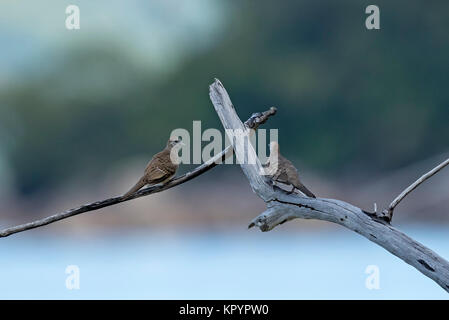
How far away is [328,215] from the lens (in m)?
4.20

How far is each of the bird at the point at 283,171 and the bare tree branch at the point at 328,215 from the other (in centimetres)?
6

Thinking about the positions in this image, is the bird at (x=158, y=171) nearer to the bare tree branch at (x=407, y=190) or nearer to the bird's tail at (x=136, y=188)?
the bird's tail at (x=136, y=188)

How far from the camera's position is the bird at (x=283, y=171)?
14.1ft

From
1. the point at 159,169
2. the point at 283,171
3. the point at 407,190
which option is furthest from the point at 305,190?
the point at 159,169

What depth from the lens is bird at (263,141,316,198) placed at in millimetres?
4298

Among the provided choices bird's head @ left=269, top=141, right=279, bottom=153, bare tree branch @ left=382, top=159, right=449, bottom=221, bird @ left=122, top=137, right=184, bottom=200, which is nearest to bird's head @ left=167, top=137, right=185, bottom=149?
bird @ left=122, top=137, right=184, bottom=200

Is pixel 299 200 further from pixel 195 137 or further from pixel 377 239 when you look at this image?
pixel 195 137

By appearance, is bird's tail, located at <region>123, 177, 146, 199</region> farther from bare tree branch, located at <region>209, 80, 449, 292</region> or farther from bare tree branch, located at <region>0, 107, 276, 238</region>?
bare tree branch, located at <region>209, 80, 449, 292</region>

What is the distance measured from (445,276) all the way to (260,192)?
1297mm

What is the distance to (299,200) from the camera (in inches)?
169

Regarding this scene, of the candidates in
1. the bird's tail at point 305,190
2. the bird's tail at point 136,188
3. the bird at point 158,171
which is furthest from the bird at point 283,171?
the bird's tail at point 136,188

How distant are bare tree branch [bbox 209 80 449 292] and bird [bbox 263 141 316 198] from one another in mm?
57

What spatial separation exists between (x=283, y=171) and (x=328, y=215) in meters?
0.42

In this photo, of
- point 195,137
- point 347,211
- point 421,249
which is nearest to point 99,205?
point 195,137
